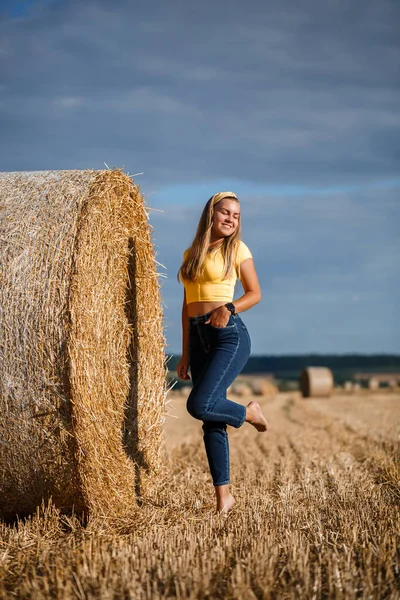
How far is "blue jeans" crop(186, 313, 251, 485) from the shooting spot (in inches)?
201

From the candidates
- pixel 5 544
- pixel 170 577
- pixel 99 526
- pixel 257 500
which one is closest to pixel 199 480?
pixel 257 500

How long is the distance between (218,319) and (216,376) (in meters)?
0.36

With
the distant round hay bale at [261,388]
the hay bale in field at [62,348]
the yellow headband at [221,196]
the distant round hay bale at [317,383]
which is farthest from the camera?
the distant round hay bale at [261,388]

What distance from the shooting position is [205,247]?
526 centimetres

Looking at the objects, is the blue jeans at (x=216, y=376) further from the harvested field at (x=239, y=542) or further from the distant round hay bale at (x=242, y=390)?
the distant round hay bale at (x=242, y=390)

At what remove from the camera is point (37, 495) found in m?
5.16

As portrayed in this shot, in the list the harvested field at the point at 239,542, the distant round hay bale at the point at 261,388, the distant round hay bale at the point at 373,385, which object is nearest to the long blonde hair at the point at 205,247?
the harvested field at the point at 239,542

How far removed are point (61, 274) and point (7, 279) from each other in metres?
0.36

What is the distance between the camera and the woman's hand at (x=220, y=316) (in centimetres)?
507

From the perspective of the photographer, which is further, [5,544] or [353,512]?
[353,512]

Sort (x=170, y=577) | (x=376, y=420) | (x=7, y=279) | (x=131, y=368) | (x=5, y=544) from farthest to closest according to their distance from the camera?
1. (x=376, y=420)
2. (x=131, y=368)
3. (x=7, y=279)
4. (x=5, y=544)
5. (x=170, y=577)

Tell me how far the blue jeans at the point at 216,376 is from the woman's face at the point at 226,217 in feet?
1.88

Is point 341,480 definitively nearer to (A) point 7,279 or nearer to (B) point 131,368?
(B) point 131,368

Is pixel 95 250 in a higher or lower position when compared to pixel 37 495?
higher
